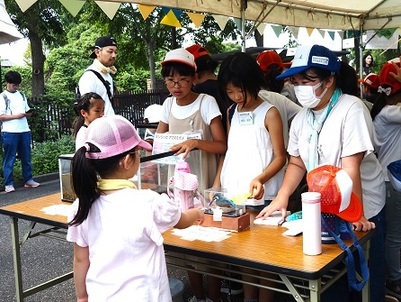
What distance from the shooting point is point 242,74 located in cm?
239

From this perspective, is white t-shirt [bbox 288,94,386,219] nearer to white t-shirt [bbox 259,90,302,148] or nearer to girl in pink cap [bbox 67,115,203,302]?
white t-shirt [bbox 259,90,302,148]

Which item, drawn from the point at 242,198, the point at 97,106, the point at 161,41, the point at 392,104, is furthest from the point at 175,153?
the point at 161,41

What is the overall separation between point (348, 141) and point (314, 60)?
0.37 meters

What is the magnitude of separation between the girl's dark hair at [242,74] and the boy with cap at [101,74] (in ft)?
7.21

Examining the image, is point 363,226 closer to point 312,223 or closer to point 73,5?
point 312,223

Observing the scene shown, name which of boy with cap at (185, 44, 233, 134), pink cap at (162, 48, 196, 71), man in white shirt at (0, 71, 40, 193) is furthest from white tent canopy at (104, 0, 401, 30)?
man in white shirt at (0, 71, 40, 193)

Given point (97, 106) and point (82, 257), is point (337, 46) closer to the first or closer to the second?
point (97, 106)

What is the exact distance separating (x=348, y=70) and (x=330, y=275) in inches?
36.8

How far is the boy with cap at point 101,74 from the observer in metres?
4.42

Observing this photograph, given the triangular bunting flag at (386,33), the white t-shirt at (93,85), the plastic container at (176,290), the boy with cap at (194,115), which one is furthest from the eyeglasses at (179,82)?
the triangular bunting flag at (386,33)

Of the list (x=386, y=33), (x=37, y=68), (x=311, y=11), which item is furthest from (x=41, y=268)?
(x=37, y=68)

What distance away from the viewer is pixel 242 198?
222cm

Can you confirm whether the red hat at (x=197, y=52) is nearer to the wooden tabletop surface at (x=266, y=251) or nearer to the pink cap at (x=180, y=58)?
the pink cap at (x=180, y=58)

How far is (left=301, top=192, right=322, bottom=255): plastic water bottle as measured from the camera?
1745 millimetres
